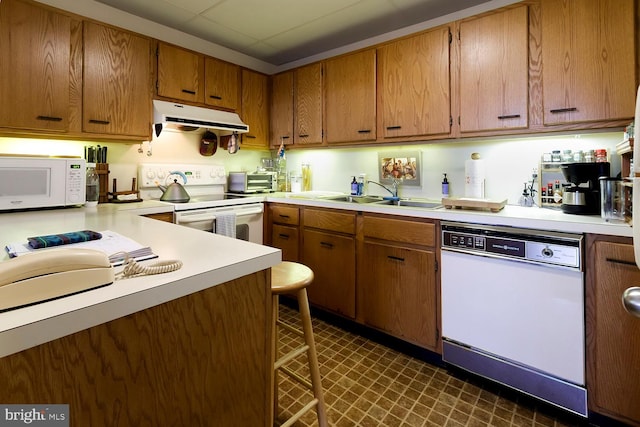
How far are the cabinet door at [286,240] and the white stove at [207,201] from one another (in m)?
0.14

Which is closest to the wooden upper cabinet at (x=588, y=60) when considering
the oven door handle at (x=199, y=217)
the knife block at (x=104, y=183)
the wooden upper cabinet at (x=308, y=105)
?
the wooden upper cabinet at (x=308, y=105)

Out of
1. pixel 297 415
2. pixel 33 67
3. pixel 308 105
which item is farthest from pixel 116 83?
pixel 297 415

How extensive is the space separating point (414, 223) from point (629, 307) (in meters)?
1.48

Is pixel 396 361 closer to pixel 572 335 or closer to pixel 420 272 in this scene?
pixel 420 272

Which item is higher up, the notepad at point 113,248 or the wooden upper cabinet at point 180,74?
the wooden upper cabinet at point 180,74

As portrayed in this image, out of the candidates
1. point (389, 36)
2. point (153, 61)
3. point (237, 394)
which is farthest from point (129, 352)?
point (389, 36)

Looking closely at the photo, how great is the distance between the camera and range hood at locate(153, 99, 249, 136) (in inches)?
101

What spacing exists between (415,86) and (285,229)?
1.54m

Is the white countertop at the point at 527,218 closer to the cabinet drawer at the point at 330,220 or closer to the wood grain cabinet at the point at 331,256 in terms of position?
the cabinet drawer at the point at 330,220

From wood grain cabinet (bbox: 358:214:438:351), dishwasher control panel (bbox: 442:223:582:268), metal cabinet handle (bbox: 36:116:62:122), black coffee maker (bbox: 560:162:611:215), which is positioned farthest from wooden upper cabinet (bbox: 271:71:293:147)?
black coffee maker (bbox: 560:162:611:215)

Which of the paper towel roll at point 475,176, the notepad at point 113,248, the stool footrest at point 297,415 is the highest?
the paper towel roll at point 475,176

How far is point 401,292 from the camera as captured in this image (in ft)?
7.25

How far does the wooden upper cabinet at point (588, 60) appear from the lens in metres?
1.70

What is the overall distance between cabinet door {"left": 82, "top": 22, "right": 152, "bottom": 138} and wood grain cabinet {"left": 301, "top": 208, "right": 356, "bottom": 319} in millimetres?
1491
